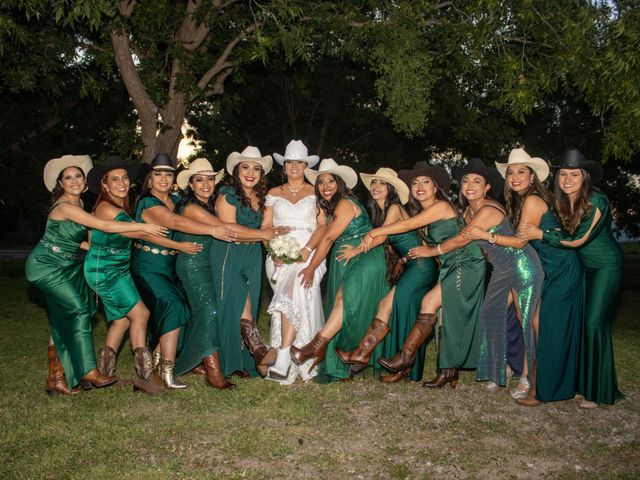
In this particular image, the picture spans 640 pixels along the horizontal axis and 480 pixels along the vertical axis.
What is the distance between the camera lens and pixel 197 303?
23.2 ft

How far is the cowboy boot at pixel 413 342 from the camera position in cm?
705

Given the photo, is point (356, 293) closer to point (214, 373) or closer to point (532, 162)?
point (214, 373)

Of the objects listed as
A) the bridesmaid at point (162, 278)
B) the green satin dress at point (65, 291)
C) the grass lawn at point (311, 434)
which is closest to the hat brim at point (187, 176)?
the bridesmaid at point (162, 278)

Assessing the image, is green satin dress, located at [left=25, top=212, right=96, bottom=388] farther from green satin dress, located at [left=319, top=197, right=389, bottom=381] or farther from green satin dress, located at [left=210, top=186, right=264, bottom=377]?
green satin dress, located at [left=319, top=197, right=389, bottom=381]

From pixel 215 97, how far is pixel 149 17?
131 inches

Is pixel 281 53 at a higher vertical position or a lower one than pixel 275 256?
higher

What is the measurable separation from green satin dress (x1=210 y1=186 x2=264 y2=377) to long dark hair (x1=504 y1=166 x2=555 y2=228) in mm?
2661

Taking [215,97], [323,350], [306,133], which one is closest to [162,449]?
[323,350]

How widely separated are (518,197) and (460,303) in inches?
49.4

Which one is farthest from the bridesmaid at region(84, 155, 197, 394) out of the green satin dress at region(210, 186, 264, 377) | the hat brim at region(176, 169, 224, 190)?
the hat brim at region(176, 169, 224, 190)

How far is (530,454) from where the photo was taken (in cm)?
520

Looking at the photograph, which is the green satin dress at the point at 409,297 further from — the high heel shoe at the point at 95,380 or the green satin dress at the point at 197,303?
the high heel shoe at the point at 95,380

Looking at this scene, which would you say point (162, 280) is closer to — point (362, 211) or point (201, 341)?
point (201, 341)

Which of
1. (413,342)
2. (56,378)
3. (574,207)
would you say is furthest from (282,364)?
(574,207)
